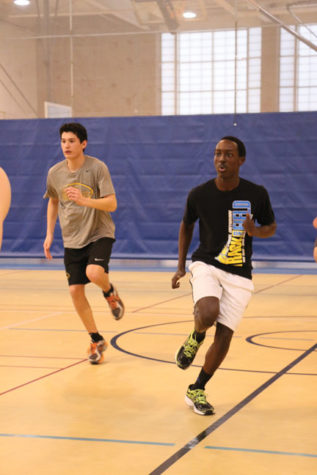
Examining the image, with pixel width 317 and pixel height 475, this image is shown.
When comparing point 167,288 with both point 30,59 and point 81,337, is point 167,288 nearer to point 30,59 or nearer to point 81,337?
point 81,337

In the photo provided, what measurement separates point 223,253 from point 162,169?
9227 mm

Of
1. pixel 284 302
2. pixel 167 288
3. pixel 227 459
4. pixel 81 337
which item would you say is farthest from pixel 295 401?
pixel 167 288

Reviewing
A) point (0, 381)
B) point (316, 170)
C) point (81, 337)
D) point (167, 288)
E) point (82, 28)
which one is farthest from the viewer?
point (82, 28)

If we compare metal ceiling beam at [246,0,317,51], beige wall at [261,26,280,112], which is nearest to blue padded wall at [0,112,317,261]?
beige wall at [261,26,280,112]

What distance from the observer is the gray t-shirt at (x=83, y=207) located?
6.24 m

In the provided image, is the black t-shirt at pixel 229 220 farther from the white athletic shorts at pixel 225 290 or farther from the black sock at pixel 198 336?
the black sock at pixel 198 336

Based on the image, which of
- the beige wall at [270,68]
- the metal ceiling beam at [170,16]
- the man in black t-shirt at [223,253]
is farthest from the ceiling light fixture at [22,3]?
the man in black t-shirt at [223,253]

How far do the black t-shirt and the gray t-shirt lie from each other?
4.90 ft

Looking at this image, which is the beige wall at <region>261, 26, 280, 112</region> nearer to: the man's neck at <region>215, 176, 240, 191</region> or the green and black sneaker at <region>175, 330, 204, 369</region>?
the man's neck at <region>215, 176, 240, 191</region>

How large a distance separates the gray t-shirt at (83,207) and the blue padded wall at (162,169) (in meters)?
7.46

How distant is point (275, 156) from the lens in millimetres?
13367

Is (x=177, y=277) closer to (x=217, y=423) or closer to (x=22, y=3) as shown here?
(x=217, y=423)

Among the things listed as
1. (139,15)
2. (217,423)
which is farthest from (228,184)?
(139,15)

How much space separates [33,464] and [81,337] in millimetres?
3515
